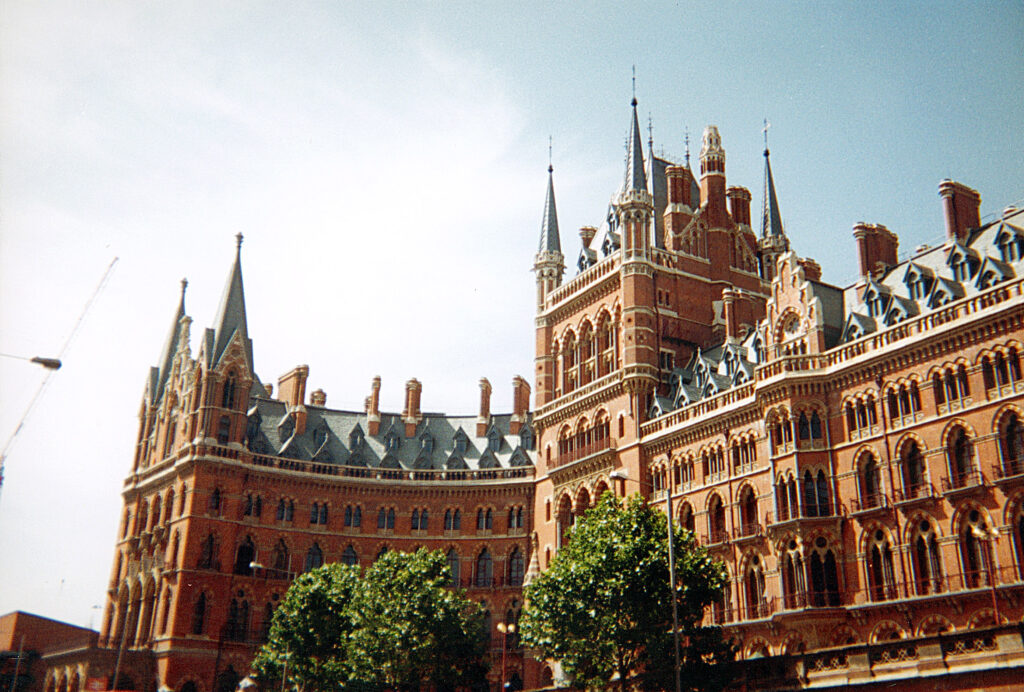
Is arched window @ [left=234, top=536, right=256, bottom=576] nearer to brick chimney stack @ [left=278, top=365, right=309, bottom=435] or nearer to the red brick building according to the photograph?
the red brick building

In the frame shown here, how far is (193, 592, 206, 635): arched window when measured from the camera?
87062mm

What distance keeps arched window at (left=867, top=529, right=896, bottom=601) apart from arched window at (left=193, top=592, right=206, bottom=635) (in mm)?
55015

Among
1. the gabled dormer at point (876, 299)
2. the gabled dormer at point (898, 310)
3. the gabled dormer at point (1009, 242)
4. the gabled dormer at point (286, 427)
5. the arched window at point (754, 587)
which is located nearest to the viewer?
the gabled dormer at point (1009, 242)

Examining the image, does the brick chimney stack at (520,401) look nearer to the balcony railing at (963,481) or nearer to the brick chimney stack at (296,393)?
the brick chimney stack at (296,393)

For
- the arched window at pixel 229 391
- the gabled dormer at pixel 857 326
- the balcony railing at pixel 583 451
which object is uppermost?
the arched window at pixel 229 391

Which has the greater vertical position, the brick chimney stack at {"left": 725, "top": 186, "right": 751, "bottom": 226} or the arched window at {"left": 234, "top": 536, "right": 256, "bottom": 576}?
the brick chimney stack at {"left": 725, "top": 186, "right": 751, "bottom": 226}

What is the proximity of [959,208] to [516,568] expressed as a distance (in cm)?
4962

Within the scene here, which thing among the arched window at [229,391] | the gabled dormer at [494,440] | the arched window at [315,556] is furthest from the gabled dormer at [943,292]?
the arched window at [229,391]

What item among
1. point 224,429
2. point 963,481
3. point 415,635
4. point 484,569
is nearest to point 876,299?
point 963,481

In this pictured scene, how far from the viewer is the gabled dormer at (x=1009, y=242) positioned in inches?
2189

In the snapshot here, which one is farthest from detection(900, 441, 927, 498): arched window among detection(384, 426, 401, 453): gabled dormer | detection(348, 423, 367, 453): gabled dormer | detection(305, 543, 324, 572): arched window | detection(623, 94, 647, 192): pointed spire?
detection(348, 423, 367, 453): gabled dormer

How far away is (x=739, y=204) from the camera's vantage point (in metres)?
91.8

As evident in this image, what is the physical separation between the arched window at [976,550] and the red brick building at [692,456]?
0.38ft

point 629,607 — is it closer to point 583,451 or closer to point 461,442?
point 583,451
